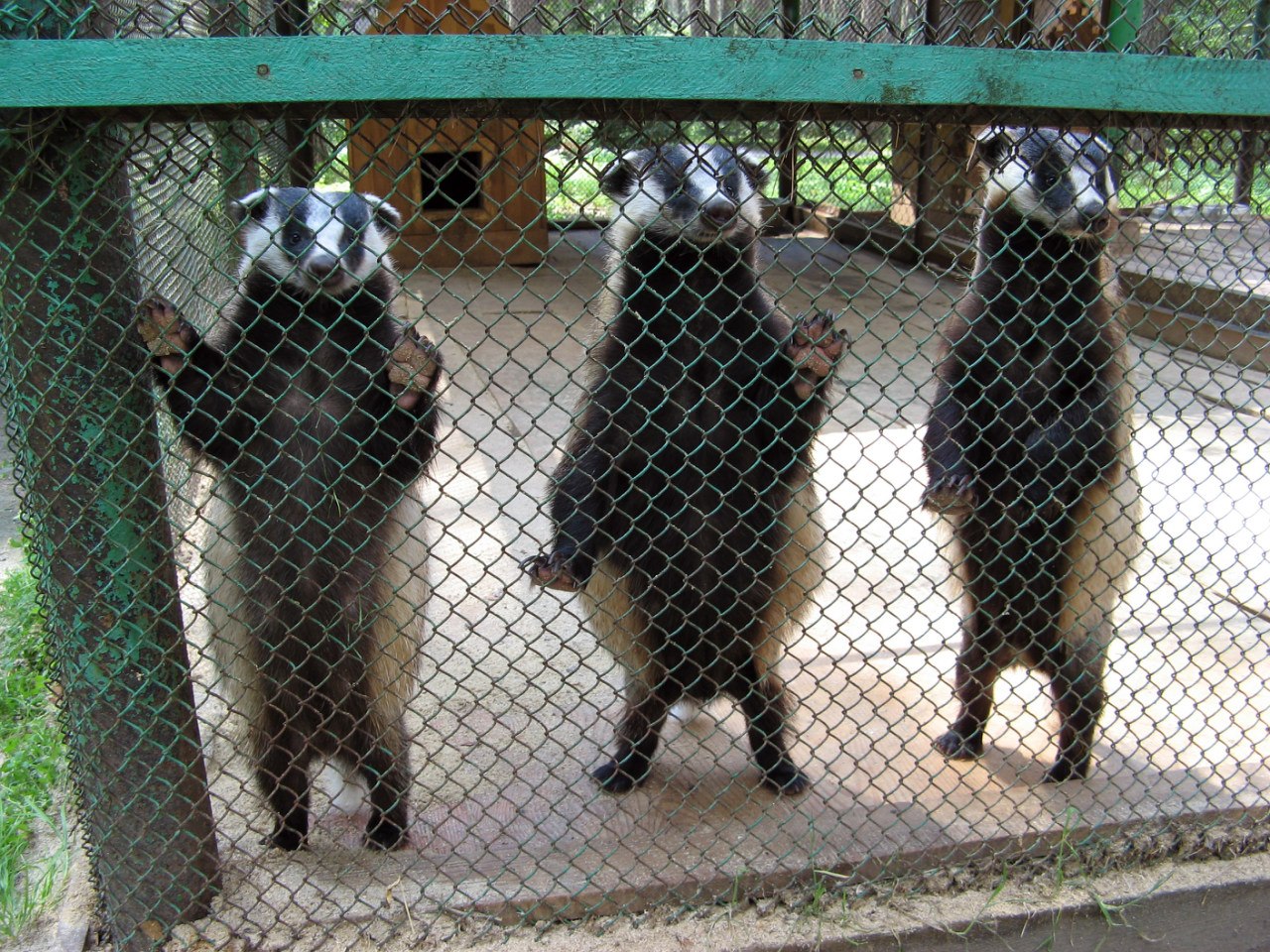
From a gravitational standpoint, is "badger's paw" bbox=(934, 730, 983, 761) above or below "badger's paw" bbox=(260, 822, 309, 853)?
below

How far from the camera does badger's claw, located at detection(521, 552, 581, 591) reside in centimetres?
279

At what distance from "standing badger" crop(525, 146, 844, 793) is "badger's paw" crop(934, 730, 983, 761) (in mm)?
496

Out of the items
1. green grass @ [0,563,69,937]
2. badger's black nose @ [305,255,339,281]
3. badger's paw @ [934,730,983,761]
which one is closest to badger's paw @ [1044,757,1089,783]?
badger's paw @ [934,730,983,761]

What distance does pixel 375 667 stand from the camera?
109 inches

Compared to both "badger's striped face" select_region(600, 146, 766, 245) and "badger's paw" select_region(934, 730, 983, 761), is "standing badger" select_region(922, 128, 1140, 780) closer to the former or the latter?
"badger's paw" select_region(934, 730, 983, 761)

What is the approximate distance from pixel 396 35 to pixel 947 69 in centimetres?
112

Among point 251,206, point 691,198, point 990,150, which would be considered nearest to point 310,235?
point 251,206

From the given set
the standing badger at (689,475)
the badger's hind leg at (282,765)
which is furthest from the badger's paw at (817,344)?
the badger's hind leg at (282,765)

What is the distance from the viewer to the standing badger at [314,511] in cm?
261

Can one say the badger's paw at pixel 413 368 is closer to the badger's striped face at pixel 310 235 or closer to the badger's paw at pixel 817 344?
the badger's striped face at pixel 310 235

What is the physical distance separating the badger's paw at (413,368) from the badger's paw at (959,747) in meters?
1.93

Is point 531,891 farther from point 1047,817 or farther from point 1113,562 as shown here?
point 1113,562

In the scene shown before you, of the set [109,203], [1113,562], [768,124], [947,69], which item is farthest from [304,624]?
[1113,562]

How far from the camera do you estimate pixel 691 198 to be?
287cm
